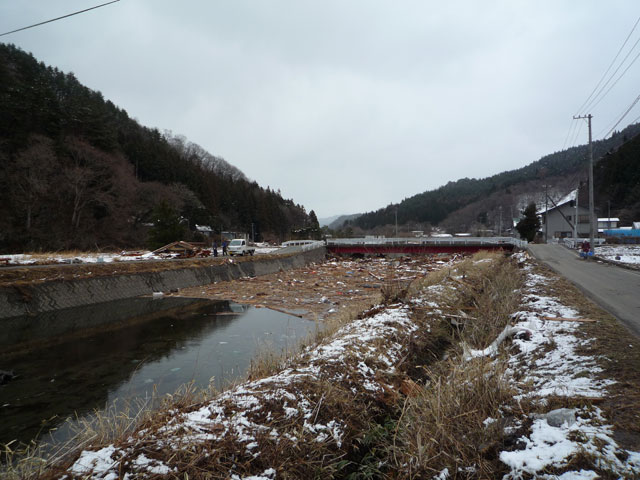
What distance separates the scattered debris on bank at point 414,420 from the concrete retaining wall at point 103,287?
1353 cm

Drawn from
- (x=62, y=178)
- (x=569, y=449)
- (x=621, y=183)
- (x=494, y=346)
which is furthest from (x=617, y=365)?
(x=621, y=183)

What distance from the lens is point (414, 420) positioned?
3773 mm

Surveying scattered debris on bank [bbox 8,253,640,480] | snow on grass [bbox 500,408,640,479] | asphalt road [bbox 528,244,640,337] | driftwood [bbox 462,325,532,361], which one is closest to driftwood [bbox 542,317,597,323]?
scattered debris on bank [bbox 8,253,640,480]

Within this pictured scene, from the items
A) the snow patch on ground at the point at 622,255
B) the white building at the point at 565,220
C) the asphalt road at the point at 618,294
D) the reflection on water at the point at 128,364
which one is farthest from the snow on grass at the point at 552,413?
the white building at the point at 565,220

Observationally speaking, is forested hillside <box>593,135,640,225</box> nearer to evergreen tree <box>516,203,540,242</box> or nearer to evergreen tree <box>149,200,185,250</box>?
evergreen tree <box>516,203,540,242</box>

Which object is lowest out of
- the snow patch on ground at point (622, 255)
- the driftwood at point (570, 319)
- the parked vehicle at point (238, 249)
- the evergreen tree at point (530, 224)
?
the snow patch on ground at point (622, 255)

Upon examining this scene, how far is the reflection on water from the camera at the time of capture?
19.7 feet

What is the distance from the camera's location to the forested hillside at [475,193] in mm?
105812

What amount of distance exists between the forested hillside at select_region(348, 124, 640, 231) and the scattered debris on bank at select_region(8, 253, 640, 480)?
333 feet

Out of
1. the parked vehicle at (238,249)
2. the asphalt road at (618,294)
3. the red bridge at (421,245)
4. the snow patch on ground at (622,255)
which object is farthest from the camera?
the red bridge at (421,245)

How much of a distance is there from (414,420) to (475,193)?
460 ft

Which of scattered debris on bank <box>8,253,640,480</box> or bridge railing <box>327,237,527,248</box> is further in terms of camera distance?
bridge railing <box>327,237,527,248</box>

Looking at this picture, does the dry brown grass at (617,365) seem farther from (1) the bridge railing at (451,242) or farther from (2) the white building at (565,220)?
(2) the white building at (565,220)

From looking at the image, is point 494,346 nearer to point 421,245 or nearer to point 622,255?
point 622,255
